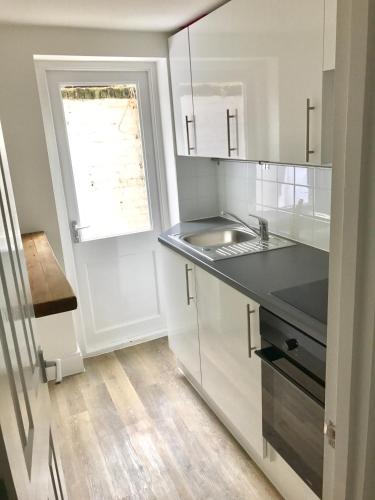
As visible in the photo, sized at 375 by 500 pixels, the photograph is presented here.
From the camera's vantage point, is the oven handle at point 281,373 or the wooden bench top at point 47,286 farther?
the oven handle at point 281,373

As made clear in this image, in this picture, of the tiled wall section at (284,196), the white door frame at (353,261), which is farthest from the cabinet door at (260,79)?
the white door frame at (353,261)

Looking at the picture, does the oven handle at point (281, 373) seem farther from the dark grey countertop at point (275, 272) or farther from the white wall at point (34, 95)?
the white wall at point (34, 95)

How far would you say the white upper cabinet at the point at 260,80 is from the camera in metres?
1.48

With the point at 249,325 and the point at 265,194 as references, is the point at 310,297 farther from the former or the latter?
the point at 265,194

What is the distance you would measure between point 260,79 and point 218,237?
3.56 feet

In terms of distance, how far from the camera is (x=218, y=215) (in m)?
2.92

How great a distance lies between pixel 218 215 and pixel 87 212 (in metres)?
0.93

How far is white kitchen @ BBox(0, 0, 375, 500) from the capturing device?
0.70 m

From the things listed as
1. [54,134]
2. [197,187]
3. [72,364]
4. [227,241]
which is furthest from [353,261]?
[72,364]

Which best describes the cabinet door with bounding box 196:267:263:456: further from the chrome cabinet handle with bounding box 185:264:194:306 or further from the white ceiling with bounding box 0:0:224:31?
the white ceiling with bounding box 0:0:224:31

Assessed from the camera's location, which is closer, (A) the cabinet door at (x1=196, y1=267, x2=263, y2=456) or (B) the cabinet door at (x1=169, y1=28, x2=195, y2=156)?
(A) the cabinet door at (x1=196, y1=267, x2=263, y2=456)

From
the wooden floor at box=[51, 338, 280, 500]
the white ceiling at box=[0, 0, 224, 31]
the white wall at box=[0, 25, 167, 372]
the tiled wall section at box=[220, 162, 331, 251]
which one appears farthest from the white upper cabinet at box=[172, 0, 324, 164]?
the wooden floor at box=[51, 338, 280, 500]

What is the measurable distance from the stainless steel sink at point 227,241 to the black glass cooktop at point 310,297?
502 millimetres

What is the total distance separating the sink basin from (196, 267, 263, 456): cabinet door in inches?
19.2
